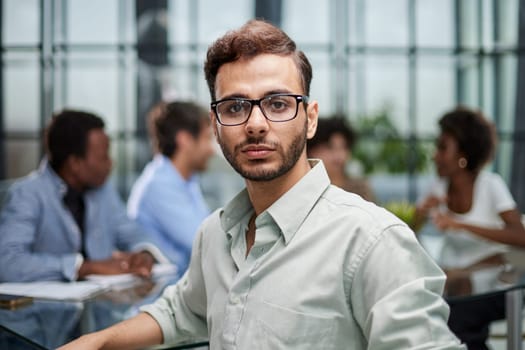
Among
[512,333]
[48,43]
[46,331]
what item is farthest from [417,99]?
[46,331]

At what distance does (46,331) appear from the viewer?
1692 mm

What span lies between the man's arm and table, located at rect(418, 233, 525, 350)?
888mm

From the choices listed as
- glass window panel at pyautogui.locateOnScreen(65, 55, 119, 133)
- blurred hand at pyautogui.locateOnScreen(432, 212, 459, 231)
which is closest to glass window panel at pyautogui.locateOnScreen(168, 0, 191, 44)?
glass window panel at pyautogui.locateOnScreen(65, 55, 119, 133)

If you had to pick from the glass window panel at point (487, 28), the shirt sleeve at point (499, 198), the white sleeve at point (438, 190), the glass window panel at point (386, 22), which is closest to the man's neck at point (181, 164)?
the white sleeve at point (438, 190)

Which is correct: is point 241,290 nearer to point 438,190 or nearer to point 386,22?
point 438,190

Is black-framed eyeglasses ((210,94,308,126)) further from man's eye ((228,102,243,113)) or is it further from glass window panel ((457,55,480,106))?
glass window panel ((457,55,480,106))

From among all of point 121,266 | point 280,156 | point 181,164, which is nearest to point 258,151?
point 280,156

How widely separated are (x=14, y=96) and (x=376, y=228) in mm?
6356

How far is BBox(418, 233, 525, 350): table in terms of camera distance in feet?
6.69

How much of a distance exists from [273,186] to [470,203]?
7.17 feet

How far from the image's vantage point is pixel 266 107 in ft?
3.95

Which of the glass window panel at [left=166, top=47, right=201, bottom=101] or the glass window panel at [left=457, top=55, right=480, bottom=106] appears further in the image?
the glass window panel at [left=457, top=55, right=480, bottom=106]

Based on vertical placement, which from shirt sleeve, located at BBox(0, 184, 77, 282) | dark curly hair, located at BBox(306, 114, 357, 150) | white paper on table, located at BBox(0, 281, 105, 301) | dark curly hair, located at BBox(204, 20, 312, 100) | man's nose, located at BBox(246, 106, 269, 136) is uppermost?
dark curly hair, located at BBox(204, 20, 312, 100)

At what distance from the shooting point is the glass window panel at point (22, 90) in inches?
Answer: 268
